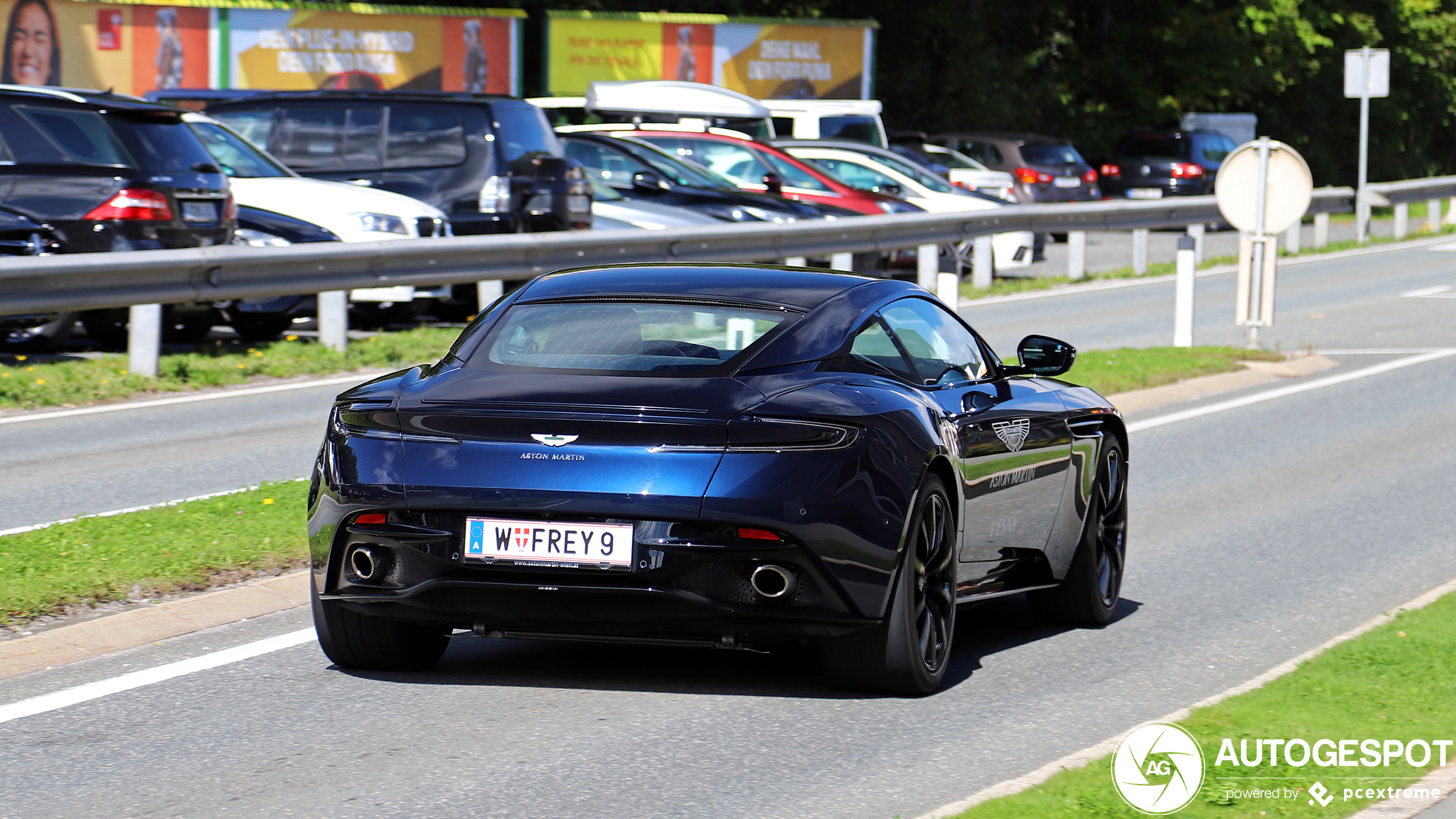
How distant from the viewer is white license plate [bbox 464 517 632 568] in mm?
5625

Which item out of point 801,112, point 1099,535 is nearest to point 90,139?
point 1099,535

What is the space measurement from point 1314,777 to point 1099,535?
2.65 meters

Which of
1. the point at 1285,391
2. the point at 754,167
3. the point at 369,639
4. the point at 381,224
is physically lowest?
the point at 1285,391

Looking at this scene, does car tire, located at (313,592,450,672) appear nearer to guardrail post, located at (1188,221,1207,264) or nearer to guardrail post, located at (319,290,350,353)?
guardrail post, located at (319,290,350,353)

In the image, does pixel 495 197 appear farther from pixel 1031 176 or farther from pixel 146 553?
pixel 1031 176

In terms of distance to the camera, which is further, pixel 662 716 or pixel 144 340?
pixel 144 340

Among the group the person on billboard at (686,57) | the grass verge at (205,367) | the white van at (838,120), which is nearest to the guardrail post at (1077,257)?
the white van at (838,120)

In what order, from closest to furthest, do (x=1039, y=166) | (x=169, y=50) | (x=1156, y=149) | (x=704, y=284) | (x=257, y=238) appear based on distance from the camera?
1. (x=704, y=284)
2. (x=257, y=238)
3. (x=169, y=50)
4. (x=1039, y=166)
5. (x=1156, y=149)

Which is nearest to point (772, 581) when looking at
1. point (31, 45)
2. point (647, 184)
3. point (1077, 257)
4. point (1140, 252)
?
point (647, 184)

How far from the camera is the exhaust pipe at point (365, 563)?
5.83 m

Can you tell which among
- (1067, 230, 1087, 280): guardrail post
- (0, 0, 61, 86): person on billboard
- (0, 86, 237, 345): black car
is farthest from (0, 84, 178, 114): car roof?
(1067, 230, 1087, 280): guardrail post

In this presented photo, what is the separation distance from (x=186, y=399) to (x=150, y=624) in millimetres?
7099

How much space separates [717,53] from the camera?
38844mm

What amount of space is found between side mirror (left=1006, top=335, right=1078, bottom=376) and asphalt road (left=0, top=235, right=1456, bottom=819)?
98cm
